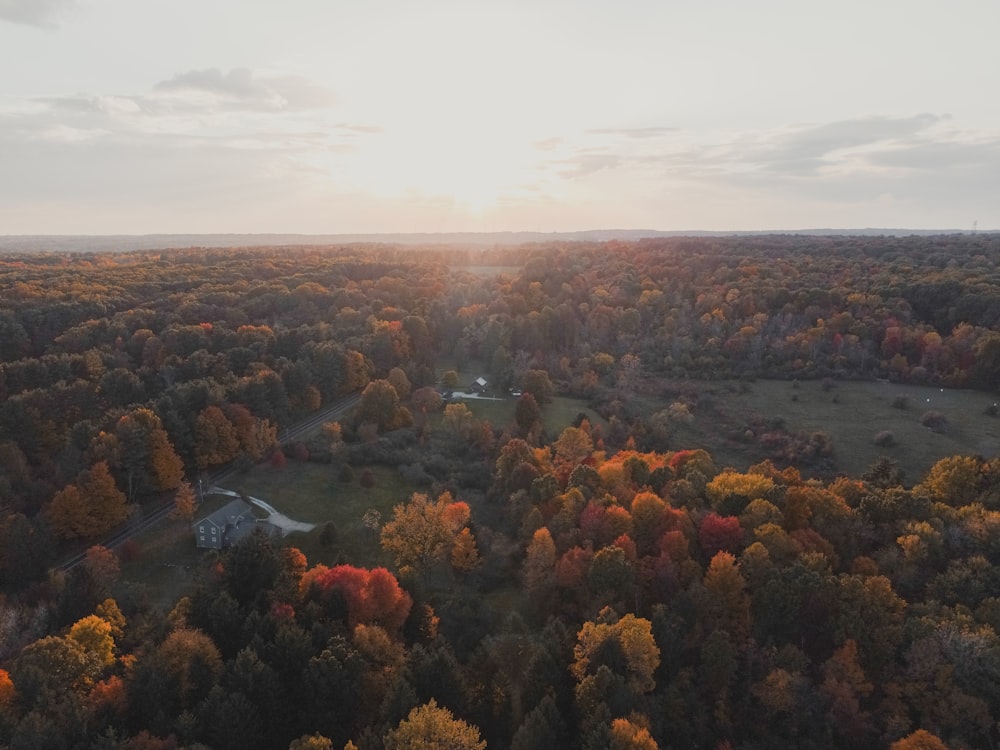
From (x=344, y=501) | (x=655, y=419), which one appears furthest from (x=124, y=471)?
(x=655, y=419)

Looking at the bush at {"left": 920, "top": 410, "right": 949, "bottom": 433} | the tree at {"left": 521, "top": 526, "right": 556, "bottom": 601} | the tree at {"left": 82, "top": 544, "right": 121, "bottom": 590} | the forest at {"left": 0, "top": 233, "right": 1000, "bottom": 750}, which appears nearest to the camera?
the forest at {"left": 0, "top": 233, "right": 1000, "bottom": 750}

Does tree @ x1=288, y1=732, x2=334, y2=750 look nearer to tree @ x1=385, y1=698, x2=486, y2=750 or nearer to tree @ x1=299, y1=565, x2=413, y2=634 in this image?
tree @ x1=385, y1=698, x2=486, y2=750

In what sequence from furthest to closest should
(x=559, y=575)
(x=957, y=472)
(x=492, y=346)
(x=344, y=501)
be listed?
(x=492, y=346) → (x=344, y=501) → (x=957, y=472) → (x=559, y=575)

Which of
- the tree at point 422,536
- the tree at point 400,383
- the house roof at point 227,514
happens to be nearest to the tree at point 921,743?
the tree at point 422,536

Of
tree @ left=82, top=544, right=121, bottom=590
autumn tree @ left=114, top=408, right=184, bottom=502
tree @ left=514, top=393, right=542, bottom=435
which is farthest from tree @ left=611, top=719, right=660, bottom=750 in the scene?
autumn tree @ left=114, top=408, right=184, bottom=502

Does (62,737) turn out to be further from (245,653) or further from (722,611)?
(722,611)

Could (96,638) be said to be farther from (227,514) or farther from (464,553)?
(464,553)

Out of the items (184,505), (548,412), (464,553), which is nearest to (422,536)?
(464,553)
